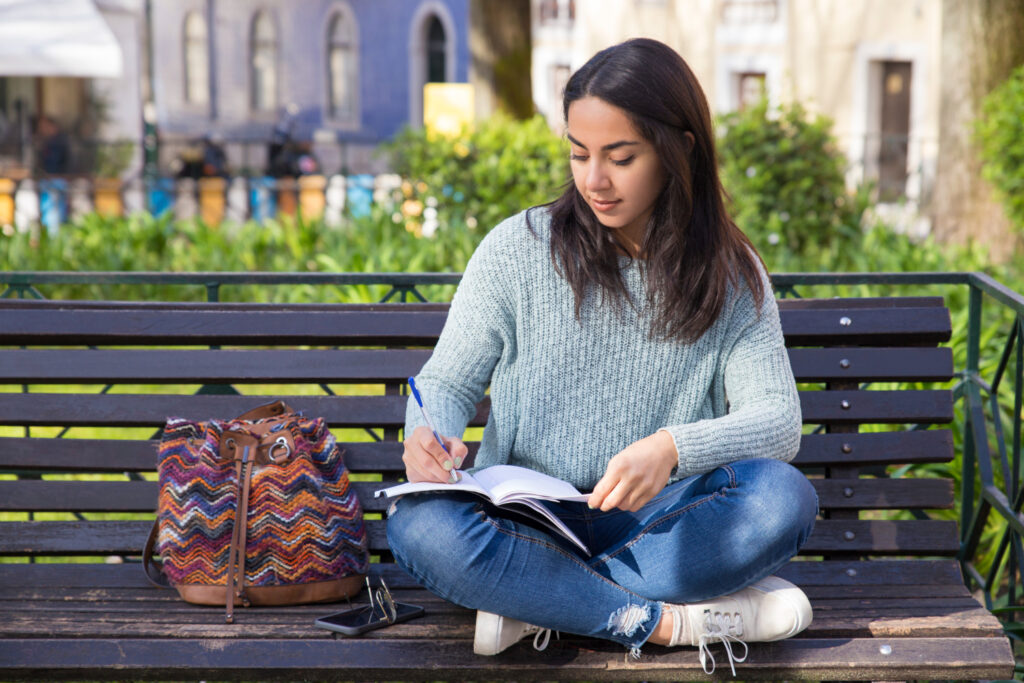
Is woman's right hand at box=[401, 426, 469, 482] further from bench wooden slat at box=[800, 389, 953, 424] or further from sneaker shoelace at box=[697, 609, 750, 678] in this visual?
bench wooden slat at box=[800, 389, 953, 424]

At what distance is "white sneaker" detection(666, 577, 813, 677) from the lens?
88.2 inches

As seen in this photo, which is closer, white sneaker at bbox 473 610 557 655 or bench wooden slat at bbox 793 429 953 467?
white sneaker at bbox 473 610 557 655

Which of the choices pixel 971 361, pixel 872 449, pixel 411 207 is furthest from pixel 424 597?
pixel 411 207

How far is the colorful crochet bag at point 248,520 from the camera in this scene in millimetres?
2496

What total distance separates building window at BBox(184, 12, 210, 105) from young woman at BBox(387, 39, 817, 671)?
29213mm

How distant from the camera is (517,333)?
8.34 feet

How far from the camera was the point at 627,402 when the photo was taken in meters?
2.51

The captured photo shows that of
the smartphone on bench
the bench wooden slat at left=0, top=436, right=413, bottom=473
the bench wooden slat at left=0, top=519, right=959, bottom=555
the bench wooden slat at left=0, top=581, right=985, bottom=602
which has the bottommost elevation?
the bench wooden slat at left=0, top=581, right=985, bottom=602

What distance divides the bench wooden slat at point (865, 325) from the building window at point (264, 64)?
29.7 meters

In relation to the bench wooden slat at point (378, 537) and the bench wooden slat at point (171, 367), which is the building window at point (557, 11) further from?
the bench wooden slat at point (378, 537)

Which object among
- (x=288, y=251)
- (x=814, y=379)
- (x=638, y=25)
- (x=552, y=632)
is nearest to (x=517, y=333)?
(x=552, y=632)

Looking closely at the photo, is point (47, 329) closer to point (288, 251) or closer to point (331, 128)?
point (288, 251)

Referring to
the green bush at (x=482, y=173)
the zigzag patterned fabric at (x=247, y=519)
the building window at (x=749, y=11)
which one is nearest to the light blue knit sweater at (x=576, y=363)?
the zigzag patterned fabric at (x=247, y=519)

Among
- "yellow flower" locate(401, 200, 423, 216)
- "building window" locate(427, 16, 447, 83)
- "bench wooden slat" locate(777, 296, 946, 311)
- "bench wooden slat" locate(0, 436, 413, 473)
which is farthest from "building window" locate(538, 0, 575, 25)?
"bench wooden slat" locate(0, 436, 413, 473)
